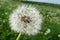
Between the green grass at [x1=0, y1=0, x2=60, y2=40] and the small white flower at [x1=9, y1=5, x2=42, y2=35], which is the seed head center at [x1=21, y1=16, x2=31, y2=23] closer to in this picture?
the small white flower at [x1=9, y1=5, x2=42, y2=35]

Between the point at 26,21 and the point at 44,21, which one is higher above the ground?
the point at 26,21

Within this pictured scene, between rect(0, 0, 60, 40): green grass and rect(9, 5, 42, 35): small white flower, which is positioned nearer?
rect(9, 5, 42, 35): small white flower

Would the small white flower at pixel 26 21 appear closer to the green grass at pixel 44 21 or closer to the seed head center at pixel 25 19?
the seed head center at pixel 25 19

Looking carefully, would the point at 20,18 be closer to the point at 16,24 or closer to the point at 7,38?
the point at 16,24

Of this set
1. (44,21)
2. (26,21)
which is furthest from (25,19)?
(44,21)

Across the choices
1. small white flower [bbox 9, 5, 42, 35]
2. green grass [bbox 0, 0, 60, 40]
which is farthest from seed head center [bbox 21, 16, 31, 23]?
green grass [bbox 0, 0, 60, 40]

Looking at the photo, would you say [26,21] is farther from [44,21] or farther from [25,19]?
[44,21]

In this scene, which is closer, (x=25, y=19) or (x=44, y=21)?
(x=25, y=19)
